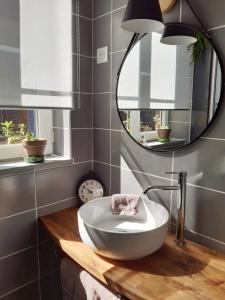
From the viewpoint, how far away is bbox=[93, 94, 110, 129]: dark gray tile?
1.52m

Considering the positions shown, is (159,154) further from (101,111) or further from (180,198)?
(101,111)

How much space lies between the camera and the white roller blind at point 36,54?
1212 millimetres

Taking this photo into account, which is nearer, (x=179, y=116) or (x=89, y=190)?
(x=179, y=116)

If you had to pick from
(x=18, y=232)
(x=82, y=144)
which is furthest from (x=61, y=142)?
(x=18, y=232)

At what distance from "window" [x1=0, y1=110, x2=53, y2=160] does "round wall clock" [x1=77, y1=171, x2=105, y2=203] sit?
11.6 inches

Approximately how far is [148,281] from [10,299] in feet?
3.00

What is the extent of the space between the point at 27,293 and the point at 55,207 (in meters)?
0.51

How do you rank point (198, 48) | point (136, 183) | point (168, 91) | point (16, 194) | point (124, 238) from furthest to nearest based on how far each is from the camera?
1. point (136, 183)
2. point (16, 194)
3. point (168, 91)
4. point (198, 48)
5. point (124, 238)

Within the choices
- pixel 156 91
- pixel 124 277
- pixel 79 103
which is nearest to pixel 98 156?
pixel 79 103

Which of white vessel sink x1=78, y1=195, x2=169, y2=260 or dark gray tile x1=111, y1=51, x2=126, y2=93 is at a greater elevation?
dark gray tile x1=111, y1=51, x2=126, y2=93

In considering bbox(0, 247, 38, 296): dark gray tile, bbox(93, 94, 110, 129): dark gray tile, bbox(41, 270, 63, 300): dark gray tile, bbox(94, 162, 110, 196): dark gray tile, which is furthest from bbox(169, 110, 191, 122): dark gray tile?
bbox(41, 270, 63, 300): dark gray tile

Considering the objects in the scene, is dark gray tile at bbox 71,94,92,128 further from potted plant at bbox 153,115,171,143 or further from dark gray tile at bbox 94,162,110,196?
potted plant at bbox 153,115,171,143

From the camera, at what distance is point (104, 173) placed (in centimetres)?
160

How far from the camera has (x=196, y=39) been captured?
106cm
